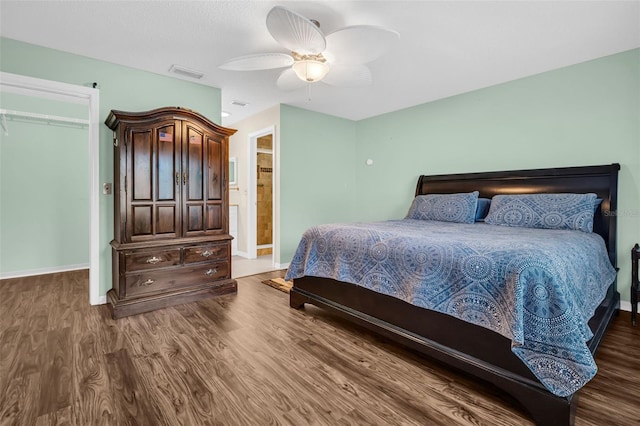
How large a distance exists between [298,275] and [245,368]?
1.05m

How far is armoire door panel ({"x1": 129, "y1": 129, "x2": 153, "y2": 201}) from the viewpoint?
2.85 metres

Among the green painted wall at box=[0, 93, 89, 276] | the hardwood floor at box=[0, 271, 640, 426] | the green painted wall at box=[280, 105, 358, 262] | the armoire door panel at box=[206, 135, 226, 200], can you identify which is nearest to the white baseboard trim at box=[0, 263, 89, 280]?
the green painted wall at box=[0, 93, 89, 276]

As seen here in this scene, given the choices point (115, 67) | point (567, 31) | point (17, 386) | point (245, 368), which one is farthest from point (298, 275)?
point (567, 31)

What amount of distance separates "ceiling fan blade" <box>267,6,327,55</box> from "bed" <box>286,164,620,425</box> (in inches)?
55.7

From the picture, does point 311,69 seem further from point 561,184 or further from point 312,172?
point 561,184

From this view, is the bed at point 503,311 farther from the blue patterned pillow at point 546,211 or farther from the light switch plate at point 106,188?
the light switch plate at point 106,188

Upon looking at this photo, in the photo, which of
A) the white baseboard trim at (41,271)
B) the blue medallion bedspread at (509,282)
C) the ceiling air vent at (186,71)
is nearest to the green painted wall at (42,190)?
the white baseboard trim at (41,271)

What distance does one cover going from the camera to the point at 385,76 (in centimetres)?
347

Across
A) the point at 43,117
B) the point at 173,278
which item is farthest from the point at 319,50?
the point at 43,117

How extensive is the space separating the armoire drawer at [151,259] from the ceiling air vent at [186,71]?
1934mm

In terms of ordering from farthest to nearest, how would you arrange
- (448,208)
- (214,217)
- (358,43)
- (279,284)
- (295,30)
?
(279,284), (448,208), (214,217), (358,43), (295,30)

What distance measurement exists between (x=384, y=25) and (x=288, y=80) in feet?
3.13

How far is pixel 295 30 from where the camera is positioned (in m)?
1.87

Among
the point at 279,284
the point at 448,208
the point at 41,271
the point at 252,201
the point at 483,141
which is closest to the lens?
the point at 448,208
